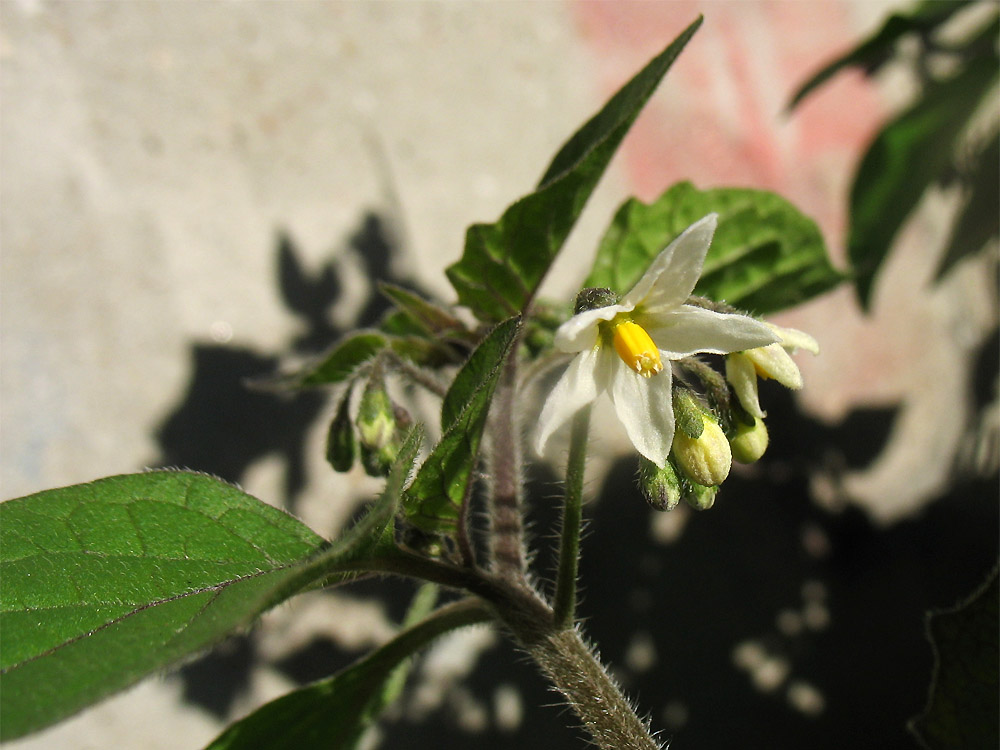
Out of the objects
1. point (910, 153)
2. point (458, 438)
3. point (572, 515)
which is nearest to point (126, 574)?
point (458, 438)

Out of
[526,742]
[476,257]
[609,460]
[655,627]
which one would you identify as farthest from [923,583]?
[476,257]

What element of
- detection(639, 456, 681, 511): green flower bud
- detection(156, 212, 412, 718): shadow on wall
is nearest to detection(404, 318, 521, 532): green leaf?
detection(639, 456, 681, 511): green flower bud

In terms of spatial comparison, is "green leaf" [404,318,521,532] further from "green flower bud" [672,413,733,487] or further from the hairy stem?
"green flower bud" [672,413,733,487]

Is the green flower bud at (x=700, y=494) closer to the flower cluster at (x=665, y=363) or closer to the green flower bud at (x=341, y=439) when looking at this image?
the flower cluster at (x=665, y=363)

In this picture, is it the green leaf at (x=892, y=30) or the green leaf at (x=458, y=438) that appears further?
the green leaf at (x=892, y=30)

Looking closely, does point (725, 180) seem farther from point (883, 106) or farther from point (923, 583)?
point (923, 583)

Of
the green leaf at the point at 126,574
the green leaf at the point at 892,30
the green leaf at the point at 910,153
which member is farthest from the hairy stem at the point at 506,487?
the green leaf at the point at 892,30

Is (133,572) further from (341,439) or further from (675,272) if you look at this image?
(675,272)
